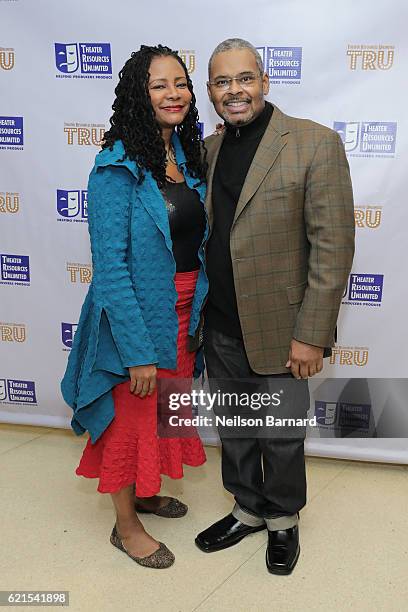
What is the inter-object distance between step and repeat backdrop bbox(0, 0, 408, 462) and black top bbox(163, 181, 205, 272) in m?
0.90

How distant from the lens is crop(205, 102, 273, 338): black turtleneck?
1928mm

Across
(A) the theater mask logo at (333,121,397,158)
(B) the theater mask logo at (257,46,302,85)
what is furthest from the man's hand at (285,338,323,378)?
(B) the theater mask logo at (257,46,302,85)

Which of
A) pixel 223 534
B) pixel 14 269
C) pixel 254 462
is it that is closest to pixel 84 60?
pixel 14 269

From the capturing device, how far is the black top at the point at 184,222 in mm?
1892

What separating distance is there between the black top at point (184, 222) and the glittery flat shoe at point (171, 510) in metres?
0.98

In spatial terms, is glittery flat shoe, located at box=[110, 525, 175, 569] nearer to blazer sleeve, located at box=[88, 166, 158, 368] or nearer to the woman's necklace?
blazer sleeve, located at box=[88, 166, 158, 368]

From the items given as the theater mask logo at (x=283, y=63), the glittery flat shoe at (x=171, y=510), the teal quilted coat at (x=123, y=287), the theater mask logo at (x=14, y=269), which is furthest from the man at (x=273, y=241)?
the theater mask logo at (x=14, y=269)

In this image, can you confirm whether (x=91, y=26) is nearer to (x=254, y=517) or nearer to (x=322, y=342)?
(x=322, y=342)

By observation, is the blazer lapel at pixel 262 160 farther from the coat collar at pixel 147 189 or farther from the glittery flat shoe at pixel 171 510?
the glittery flat shoe at pixel 171 510

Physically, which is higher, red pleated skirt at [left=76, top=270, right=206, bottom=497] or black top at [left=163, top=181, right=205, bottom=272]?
black top at [left=163, top=181, right=205, bottom=272]

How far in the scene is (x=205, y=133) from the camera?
2725 mm

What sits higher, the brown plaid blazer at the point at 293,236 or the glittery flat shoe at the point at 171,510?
the brown plaid blazer at the point at 293,236

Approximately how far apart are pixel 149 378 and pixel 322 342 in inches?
20.7

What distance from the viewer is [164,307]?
1.93m
